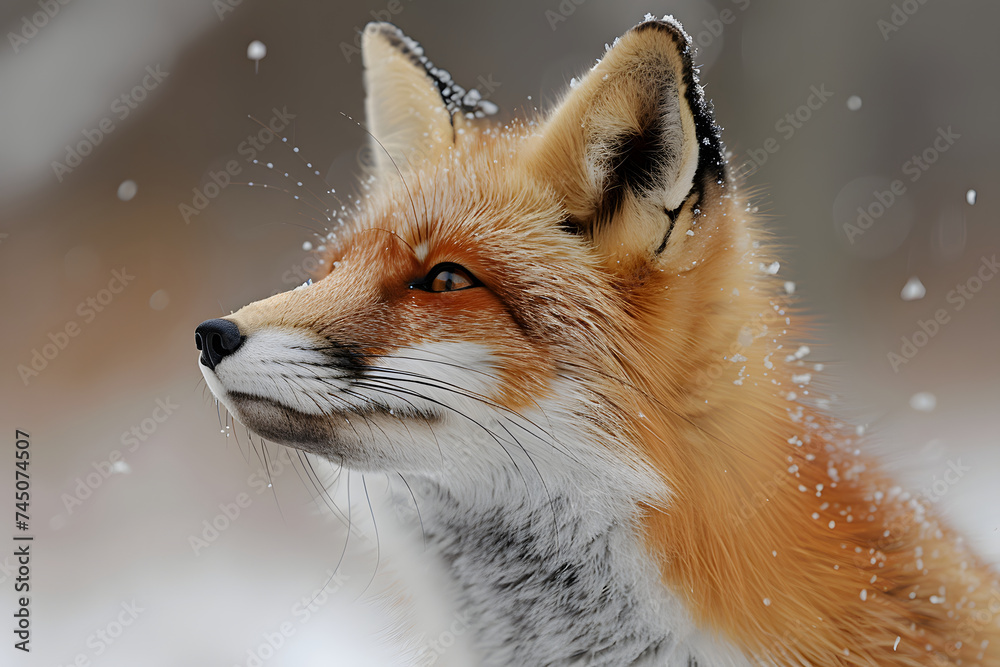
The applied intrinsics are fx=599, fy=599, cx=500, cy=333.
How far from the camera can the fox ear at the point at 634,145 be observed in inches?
23.9

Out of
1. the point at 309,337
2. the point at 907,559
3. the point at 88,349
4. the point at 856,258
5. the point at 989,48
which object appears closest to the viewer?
the point at 309,337

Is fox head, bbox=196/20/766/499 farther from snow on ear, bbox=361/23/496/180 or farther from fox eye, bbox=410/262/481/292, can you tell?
snow on ear, bbox=361/23/496/180

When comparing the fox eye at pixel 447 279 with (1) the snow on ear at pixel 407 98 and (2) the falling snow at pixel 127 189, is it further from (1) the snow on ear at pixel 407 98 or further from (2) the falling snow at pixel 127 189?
(2) the falling snow at pixel 127 189

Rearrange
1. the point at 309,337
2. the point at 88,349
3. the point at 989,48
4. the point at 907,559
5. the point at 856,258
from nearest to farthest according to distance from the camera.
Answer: the point at 309,337
the point at 907,559
the point at 989,48
the point at 856,258
the point at 88,349

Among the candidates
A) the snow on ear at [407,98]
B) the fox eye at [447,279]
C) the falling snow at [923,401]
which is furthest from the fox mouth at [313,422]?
the falling snow at [923,401]

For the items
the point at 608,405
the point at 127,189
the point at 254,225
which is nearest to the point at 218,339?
the point at 608,405

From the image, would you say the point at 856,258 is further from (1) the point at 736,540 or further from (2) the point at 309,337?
(2) the point at 309,337

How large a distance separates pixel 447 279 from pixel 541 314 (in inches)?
4.4

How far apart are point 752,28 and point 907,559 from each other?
3.97 ft

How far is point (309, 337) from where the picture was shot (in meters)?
0.60

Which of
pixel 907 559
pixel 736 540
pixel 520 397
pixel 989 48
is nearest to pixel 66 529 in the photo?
pixel 520 397

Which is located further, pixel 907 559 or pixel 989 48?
pixel 989 48

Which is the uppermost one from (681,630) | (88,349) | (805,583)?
(805,583)

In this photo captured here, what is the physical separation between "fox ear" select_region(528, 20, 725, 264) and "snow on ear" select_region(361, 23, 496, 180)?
0.22 m
